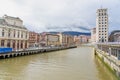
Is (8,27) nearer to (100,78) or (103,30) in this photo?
(100,78)

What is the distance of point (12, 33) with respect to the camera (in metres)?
68.1

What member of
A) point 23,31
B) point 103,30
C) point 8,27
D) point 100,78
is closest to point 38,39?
point 103,30

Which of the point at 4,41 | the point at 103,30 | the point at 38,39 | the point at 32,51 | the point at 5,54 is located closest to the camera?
the point at 5,54

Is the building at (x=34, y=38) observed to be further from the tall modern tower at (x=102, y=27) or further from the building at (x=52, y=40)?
the tall modern tower at (x=102, y=27)

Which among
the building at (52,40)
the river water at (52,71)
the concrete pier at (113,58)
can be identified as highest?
the building at (52,40)

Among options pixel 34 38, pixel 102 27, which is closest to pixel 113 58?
pixel 102 27

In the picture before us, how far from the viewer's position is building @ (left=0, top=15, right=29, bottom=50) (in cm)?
6366

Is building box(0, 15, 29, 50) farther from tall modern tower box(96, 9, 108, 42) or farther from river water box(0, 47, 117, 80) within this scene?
→ tall modern tower box(96, 9, 108, 42)

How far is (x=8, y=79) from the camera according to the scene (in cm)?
2295

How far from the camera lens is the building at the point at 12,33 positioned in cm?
6366

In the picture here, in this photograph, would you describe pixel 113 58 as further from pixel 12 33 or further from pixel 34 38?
pixel 34 38

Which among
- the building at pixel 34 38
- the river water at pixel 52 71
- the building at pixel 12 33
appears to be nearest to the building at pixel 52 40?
the building at pixel 34 38

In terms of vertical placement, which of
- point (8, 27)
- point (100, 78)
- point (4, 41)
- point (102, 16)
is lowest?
point (100, 78)

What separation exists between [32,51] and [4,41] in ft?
37.3
